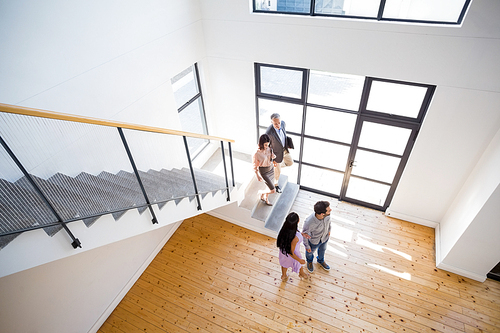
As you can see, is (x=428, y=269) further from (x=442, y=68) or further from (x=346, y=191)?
(x=442, y=68)

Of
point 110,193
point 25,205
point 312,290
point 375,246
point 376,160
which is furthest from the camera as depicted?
point 376,160

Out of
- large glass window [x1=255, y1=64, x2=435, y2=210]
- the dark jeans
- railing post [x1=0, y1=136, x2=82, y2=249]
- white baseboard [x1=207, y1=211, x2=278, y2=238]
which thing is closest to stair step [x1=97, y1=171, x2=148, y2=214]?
railing post [x1=0, y1=136, x2=82, y2=249]

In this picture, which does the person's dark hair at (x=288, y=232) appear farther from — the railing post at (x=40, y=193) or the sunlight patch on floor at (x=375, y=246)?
the railing post at (x=40, y=193)

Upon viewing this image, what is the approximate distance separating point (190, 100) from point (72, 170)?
3.10m

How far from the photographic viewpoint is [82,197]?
2.29 m

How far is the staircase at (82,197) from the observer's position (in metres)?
1.90

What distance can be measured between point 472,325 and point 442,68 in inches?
133

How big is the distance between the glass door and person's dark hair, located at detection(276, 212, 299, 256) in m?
2.16

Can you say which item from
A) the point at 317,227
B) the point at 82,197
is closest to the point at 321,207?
the point at 317,227

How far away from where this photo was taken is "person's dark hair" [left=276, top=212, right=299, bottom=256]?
3.38 meters

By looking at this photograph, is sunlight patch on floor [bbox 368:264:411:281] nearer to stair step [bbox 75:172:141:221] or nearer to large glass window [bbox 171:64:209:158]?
large glass window [bbox 171:64:209:158]

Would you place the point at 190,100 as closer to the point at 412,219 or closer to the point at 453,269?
the point at 412,219

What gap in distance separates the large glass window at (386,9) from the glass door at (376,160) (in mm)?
1421

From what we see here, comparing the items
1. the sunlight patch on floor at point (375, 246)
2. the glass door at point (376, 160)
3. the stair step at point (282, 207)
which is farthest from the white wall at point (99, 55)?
the sunlight patch on floor at point (375, 246)
